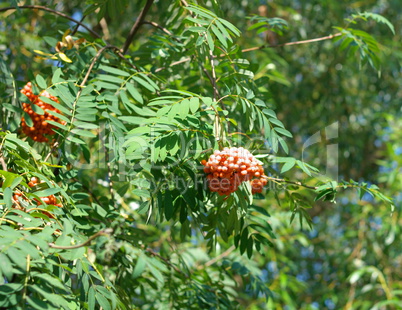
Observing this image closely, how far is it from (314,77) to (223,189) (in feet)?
14.7

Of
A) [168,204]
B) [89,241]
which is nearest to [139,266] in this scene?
[89,241]

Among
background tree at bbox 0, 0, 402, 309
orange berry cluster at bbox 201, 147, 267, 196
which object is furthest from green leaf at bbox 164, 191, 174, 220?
orange berry cluster at bbox 201, 147, 267, 196

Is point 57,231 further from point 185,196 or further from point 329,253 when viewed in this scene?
point 329,253

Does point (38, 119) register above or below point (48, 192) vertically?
above

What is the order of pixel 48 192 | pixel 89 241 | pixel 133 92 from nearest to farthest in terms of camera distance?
pixel 89 241 < pixel 48 192 < pixel 133 92

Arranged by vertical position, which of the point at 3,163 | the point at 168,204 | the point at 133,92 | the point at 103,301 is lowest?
the point at 103,301

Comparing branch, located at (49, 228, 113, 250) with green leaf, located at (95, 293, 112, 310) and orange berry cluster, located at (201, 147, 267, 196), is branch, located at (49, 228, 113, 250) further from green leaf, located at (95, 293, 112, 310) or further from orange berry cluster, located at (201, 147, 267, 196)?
orange berry cluster, located at (201, 147, 267, 196)

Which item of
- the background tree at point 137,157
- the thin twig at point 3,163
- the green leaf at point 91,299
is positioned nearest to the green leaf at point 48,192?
the background tree at point 137,157

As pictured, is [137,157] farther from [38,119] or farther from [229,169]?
[38,119]

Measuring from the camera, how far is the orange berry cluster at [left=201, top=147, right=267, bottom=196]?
5.39 ft

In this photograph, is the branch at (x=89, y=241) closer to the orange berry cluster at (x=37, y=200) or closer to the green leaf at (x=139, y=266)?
the green leaf at (x=139, y=266)

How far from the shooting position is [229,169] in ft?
5.36

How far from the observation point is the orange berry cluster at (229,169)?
164 cm

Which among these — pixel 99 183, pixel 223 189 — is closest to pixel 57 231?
pixel 223 189
